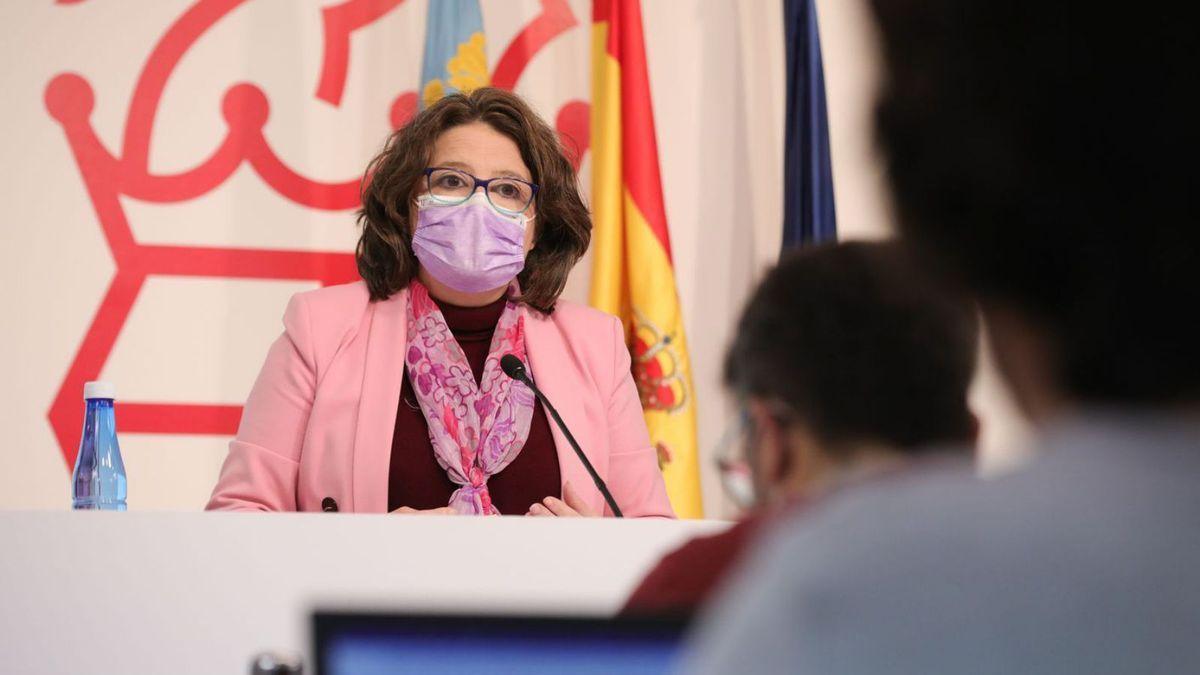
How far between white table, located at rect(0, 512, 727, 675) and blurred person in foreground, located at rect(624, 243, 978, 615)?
1.66 ft

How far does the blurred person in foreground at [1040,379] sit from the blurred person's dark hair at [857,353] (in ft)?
1.16

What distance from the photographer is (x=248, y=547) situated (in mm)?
1361

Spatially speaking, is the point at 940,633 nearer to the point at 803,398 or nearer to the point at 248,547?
the point at 803,398

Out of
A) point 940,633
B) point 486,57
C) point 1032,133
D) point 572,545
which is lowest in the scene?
point 572,545

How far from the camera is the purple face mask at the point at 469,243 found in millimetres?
2461

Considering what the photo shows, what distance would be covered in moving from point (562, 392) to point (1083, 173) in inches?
79.4

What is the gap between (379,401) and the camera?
2307mm

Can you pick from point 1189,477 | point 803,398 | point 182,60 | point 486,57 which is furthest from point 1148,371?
point 182,60

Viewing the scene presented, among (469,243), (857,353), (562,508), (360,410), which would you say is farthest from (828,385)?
(469,243)

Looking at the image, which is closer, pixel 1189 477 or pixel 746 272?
pixel 1189 477

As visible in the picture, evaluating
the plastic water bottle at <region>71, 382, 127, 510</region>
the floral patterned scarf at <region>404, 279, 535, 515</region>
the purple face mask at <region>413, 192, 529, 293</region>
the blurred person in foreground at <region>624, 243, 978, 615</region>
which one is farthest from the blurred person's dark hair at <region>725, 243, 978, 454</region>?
the purple face mask at <region>413, 192, 529, 293</region>

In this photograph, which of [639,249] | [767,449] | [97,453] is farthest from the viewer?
[639,249]

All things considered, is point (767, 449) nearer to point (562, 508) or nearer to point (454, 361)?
point (562, 508)

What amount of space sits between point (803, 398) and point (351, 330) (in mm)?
1693
